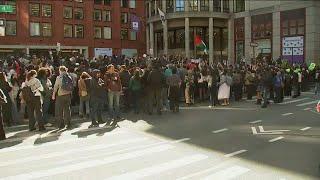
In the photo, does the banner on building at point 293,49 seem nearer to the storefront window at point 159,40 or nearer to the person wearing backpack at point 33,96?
the storefront window at point 159,40

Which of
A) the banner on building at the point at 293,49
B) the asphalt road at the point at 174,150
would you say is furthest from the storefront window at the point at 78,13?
the asphalt road at the point at 174,150

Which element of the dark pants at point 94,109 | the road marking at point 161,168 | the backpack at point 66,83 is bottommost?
the road marking at point 161,168

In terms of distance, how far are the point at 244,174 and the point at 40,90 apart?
7422 millimetres

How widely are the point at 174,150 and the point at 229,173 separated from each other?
2.39 meters

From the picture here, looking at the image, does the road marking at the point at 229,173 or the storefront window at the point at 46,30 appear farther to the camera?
the storefront window at the point at 46,30

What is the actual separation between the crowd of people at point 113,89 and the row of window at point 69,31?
32102 mm

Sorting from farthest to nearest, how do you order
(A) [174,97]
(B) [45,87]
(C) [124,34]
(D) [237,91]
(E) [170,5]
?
(C) [124,34] < (E) [170,5] < (D) [237,91] < (A) [174,97] < (B) [45,87]

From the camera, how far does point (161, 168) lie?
30.1 feet

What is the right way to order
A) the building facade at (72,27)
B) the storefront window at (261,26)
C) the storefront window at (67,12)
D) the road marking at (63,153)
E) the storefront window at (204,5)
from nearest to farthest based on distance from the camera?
the road marking at (63,153)
the storefront window at (261,26)
the building facade at (72,27)
the storefront window at (204,5)
the storefront window at (67,12)

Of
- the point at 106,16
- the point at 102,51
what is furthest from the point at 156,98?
the point at 106,16

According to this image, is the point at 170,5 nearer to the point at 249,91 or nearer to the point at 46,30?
the point at 46,30

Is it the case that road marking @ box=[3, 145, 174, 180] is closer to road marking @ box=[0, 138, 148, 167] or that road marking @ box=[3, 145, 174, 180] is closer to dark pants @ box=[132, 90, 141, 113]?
road marking @ box=[0, 138, 148, 167]

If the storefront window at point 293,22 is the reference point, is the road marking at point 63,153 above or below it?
below

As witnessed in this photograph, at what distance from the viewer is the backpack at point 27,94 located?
44.8 feet
